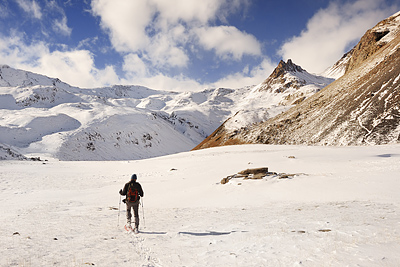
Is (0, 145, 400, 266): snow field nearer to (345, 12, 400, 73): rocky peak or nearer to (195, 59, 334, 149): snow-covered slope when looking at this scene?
(195, 59, 334, 149): snow-covered slope

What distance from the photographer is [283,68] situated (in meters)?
192

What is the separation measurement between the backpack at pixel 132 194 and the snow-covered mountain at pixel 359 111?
41700 mm

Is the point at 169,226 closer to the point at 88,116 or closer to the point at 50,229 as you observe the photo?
the point at 50,229

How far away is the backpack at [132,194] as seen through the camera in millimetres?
8734

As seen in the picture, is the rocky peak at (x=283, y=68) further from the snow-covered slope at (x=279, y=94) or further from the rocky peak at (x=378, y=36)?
the rocky peak at (x=378, y=36)

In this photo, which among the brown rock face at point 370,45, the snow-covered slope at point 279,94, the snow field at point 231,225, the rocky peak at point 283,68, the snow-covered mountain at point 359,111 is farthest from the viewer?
the rocky peak at point 283,68

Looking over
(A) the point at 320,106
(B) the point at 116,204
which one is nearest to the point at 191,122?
(A) the point at 320,106

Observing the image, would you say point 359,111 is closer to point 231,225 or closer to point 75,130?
point 231,225

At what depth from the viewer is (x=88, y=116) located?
10000cm

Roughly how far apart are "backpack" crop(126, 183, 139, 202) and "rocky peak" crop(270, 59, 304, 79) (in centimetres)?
20187

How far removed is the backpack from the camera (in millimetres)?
8734

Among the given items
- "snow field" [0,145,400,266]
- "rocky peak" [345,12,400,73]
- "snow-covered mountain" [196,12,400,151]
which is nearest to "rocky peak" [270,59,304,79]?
"rocky peak" [345,12,400,73]

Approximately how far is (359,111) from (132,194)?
163 ft

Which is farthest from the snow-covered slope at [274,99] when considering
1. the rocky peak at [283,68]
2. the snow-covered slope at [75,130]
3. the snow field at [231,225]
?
the snow field at [231,225]
